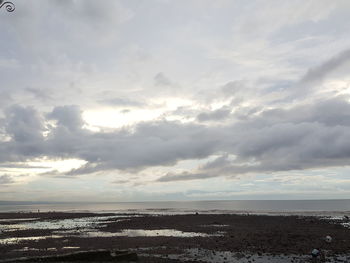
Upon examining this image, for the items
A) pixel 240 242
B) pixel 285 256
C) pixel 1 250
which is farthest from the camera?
pixel 240 242

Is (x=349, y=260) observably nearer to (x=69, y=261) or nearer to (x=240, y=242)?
(x=240, y=242)

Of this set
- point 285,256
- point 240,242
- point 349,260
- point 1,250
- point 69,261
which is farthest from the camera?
point 240,242

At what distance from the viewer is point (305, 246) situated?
3256 cm

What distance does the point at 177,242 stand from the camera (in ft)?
118

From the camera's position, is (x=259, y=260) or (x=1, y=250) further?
(x=1, y=250)

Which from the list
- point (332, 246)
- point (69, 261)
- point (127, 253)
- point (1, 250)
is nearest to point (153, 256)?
point (127, 253)

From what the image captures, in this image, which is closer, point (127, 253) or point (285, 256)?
point (127, 253)

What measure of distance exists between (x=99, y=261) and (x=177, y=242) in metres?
14.8

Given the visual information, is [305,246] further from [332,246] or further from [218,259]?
[218,259]

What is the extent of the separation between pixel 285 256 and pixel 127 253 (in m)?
13.7

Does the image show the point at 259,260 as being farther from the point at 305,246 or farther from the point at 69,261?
the point at 69,261

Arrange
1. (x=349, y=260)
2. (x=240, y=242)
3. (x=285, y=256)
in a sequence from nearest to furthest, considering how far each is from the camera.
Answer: (x=349, y=260), (x=285, y=256), (x=240, y=242)

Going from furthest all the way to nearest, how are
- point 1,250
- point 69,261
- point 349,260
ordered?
point 1,250, point 349,260, point 69,261

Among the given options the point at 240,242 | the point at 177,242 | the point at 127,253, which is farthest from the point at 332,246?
the point at 127,253
